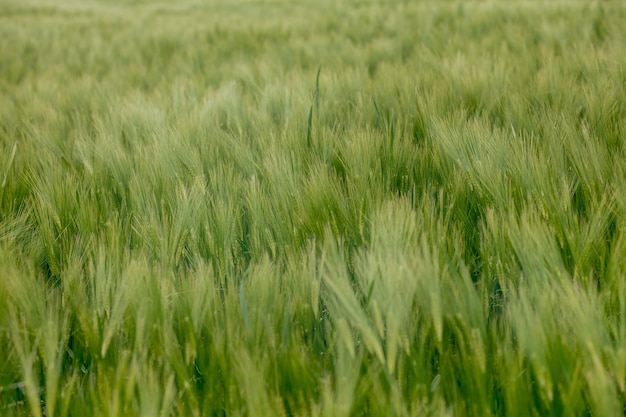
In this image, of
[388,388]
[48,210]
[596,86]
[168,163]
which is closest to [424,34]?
[596,86]

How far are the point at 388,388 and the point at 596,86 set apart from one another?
101cm

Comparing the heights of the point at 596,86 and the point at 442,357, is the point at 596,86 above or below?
above

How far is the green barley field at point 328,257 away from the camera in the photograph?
0.46 meters

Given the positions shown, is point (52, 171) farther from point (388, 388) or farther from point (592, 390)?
point (592, 390)

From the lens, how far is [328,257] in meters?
0.60

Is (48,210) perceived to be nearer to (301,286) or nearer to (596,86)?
(301,286)

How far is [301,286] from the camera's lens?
1.82ft

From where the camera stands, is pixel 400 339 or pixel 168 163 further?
pixel 168 163

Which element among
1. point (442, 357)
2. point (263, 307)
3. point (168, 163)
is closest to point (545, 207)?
point (442, 357)

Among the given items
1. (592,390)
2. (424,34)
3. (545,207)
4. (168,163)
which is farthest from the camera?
(424,34)

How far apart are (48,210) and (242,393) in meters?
0.52

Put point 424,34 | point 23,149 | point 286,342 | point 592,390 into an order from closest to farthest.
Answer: point 592,390, point 286,342, point 23,149, point 424,34

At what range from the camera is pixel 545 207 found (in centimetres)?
67

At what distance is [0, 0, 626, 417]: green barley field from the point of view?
17.9 inches
